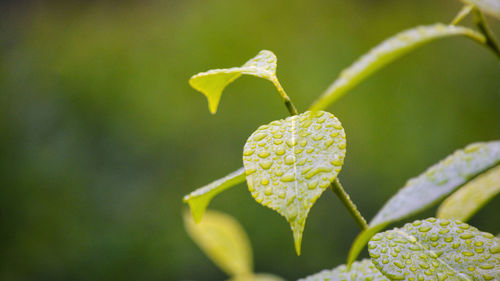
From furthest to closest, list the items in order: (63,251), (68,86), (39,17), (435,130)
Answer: (39,17) < (68,86) < (435,130) < (63,251)

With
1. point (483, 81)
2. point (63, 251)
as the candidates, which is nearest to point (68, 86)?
point (63, 251)

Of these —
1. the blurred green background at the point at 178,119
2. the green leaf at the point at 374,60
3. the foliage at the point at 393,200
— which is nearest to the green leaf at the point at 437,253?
the foliage at the point at 393,200

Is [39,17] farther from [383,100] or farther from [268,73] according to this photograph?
[268,73]

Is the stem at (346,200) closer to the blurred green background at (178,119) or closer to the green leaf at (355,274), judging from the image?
the green leaf at (355,274)

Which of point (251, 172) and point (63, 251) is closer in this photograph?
point (251, 172)

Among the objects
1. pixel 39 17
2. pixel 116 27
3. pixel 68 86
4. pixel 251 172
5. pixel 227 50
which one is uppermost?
pixel 39 17

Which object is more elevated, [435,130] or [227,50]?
[227,50]

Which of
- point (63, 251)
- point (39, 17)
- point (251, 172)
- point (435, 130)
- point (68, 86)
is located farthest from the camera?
point (39, 17)

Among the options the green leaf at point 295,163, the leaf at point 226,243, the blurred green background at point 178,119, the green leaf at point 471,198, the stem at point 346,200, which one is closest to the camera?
the green leaf at point 295,163
